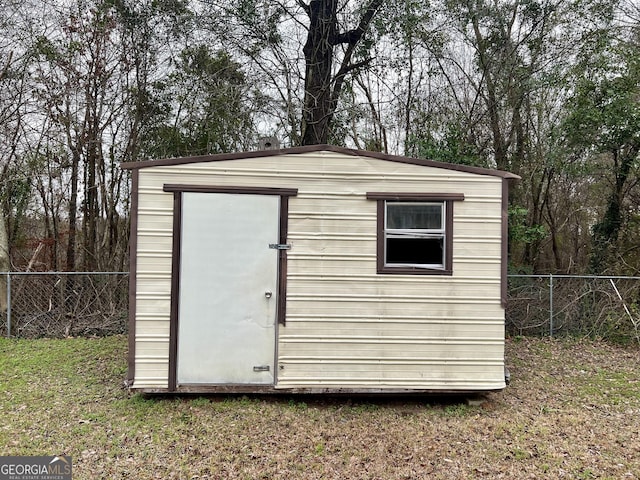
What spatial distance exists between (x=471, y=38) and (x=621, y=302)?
6.79 m

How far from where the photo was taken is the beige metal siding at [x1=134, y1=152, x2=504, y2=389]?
435 cm

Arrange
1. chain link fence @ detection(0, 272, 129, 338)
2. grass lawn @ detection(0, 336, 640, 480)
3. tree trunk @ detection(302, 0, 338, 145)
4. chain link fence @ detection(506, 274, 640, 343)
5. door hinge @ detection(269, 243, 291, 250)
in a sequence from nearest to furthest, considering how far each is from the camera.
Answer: grass lawn @ detection(0, 336, 640, 480)
door hinge @ detection(269, 243, 291, 250)
chain link fence @ detection(506, 274, 640, 343)
chain link fence @ detection(0, 272, 129, 338)
tree trunk @ detection(302, 0, 338, 145)

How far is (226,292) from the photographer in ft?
14.2

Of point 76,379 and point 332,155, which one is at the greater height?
point 332,155

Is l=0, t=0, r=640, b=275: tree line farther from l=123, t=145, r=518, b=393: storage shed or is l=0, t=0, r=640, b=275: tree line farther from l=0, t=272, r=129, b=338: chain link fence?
l=123, t=145, r=518, b=393: storage shed

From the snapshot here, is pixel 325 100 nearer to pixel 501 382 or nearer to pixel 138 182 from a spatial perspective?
pixel 138 182

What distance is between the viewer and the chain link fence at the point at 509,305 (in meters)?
7.18

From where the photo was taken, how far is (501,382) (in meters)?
4.41

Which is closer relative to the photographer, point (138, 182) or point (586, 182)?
point (138, 182)

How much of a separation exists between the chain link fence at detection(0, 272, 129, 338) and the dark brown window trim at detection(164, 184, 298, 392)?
3818 millimetres

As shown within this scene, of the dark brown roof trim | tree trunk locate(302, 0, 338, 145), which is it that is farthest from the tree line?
the dark brown roof trim

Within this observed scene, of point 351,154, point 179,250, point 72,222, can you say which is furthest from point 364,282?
point 72,222

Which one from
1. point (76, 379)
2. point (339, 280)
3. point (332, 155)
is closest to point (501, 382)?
point (339, 280)

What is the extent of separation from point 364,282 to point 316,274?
509 millimetres
